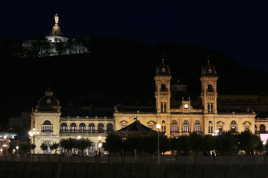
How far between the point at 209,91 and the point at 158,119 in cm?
1206

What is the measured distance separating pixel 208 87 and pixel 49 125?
31.6m

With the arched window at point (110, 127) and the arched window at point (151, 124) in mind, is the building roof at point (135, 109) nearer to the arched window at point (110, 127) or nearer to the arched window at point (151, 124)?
the arched window at point (151, 124)

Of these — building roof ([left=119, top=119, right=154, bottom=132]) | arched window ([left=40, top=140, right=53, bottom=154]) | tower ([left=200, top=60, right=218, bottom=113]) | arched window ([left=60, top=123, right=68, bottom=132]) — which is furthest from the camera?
tower ([left=200, top=60, right=218, bottom=113])

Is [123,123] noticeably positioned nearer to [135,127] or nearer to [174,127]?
[174,127]

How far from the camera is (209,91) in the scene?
127062 mm

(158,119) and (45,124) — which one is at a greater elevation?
(158,119)

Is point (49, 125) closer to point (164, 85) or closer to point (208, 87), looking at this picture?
point (164, 85)

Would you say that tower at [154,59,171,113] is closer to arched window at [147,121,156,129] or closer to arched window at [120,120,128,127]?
arched window at [147,121,156,129]

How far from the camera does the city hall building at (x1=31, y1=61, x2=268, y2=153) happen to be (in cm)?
12156

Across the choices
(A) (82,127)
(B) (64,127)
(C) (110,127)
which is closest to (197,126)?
(C) (110,127)

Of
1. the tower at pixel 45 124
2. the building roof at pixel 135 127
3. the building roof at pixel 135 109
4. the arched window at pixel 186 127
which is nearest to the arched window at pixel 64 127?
the tower at pixel 45 124

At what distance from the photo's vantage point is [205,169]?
67750 millimetres

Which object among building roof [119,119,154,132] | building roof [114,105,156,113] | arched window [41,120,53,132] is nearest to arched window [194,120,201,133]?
building roof [114,105,156,113]

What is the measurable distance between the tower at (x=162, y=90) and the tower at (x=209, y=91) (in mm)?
6829
